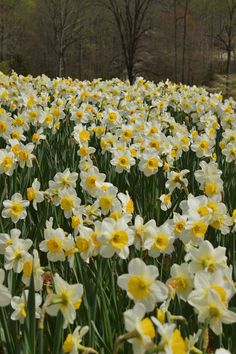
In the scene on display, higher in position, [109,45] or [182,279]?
[109,45]

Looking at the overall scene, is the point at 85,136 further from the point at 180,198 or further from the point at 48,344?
the point at 48,344

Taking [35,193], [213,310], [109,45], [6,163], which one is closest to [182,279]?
[213,310]

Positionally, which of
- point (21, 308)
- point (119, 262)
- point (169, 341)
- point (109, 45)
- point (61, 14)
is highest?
point (61, 14)

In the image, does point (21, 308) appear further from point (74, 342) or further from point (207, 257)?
point (207, 257)

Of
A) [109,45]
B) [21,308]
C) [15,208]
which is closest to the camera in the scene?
[21,308]

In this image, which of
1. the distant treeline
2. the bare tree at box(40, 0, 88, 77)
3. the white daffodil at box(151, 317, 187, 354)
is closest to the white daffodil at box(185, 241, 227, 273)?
the white daffodil at box(151, 317, 187, 354)

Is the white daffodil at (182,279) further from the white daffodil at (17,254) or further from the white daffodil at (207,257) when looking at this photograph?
the white daffodil at (17,254)

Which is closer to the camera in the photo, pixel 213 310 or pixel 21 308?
pixel 213 310

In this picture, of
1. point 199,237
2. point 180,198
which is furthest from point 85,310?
point 180,198

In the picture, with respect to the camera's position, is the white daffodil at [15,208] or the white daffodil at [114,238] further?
the white daffodil at [15,208]

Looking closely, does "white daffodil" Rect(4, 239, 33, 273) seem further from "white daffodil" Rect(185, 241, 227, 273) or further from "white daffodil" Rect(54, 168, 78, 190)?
"white daffodil" Rect(54, 168, 78, 190)

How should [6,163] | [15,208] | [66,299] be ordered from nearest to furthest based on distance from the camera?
1. [66,299]
2. [15,208]
3. [6,163]

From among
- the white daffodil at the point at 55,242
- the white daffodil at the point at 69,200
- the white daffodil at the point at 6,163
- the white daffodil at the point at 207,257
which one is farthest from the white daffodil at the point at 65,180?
the white daffodil at the point at 207,257

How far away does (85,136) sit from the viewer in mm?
3262
